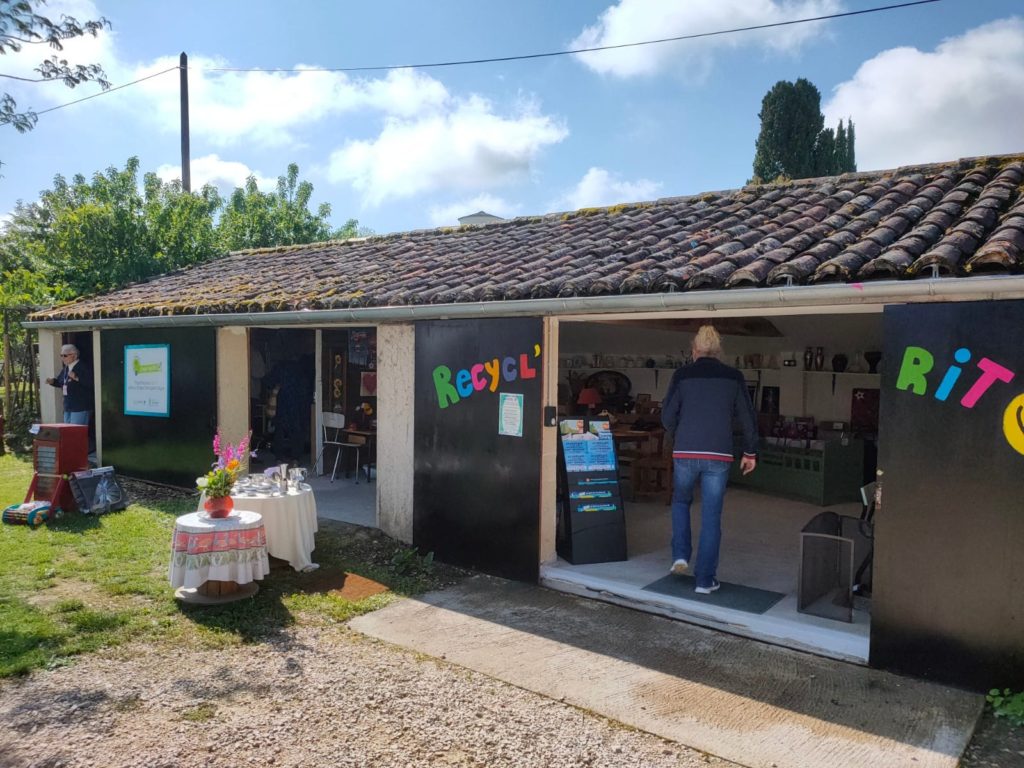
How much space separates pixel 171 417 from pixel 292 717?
22.7ft

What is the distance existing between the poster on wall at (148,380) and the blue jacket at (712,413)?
7261mm

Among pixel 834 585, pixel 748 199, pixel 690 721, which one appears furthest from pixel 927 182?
pixel 690 721

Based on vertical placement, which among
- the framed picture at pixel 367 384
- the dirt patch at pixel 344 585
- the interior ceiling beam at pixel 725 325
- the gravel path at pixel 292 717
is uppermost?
the interior ceiling beam at pixel 725 325

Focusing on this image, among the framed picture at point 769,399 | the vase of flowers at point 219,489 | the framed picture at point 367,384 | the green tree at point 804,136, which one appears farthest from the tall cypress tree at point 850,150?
the vase of flowers at point 219,489

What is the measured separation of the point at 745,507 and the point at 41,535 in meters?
7.90

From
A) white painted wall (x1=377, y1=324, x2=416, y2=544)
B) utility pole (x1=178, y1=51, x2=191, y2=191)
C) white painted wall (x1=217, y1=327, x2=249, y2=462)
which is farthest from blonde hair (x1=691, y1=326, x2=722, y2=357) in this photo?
utility pole (x1=178, y1=51, x2=191, y2=191)

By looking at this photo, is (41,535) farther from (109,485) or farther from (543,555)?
(543,555)

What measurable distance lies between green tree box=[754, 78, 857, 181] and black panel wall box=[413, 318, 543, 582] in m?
21.0

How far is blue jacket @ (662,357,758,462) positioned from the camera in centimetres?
561

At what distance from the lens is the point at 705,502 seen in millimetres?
5633

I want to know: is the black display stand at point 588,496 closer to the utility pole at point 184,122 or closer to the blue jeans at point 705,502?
the blue jeans at point 705,502

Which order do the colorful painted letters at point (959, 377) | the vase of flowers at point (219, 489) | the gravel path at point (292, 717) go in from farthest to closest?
1. the vase of flowers at point (219, 489)
2. the colorful painted letters at point (959, 377)
3. the gravel path at point (292, 717)

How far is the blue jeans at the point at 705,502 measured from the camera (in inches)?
218

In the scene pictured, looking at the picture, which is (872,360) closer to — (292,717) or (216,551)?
(216,551)
